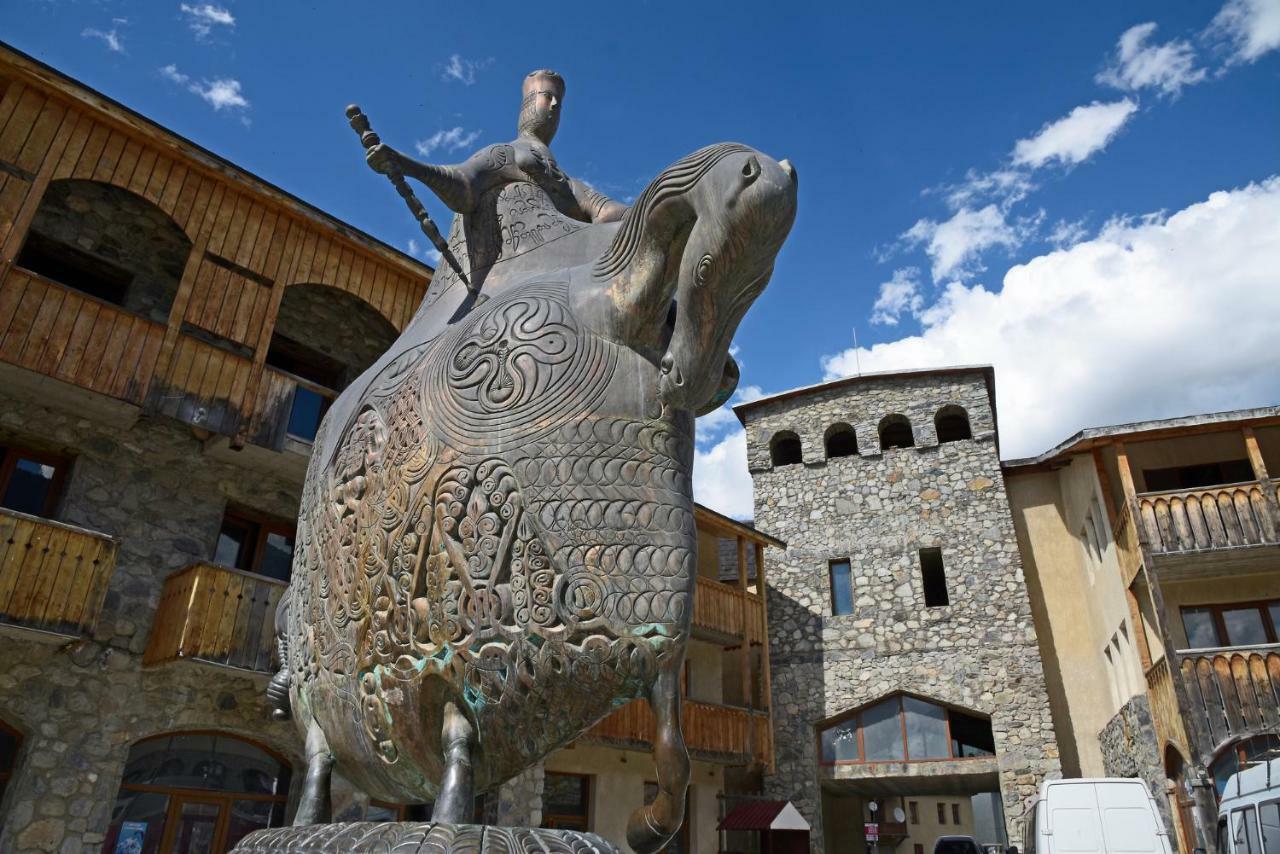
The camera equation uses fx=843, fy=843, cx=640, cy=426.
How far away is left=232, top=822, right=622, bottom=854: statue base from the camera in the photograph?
125 cm

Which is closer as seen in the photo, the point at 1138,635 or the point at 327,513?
the point at 327,513

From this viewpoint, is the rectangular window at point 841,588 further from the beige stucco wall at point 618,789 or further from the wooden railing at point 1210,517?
the wooden railing at point 1210,517

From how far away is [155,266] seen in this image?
9766mm

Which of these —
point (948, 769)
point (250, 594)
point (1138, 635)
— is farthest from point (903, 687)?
point (250, 594)

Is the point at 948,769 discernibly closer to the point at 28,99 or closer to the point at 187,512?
the point at 187,512

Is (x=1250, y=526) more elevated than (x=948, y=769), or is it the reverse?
(x=1250, y=526)

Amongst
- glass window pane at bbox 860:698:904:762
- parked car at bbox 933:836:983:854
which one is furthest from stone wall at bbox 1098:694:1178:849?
glass window pane at bbox 860:698:904:762

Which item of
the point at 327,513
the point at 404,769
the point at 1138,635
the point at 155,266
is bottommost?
the point at 404,769

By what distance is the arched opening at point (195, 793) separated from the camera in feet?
25.3

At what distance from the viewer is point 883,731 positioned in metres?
15.9

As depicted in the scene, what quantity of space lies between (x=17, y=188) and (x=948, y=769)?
15.8 m

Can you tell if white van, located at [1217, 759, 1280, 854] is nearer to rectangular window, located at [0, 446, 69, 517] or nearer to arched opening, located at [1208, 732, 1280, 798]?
arched opening, located at [1208, 732, 1280, 798]

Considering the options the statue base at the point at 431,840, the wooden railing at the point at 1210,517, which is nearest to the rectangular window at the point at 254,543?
the statue base at the point at 431,840

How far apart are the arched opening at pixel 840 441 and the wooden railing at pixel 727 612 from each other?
14.9 feet
